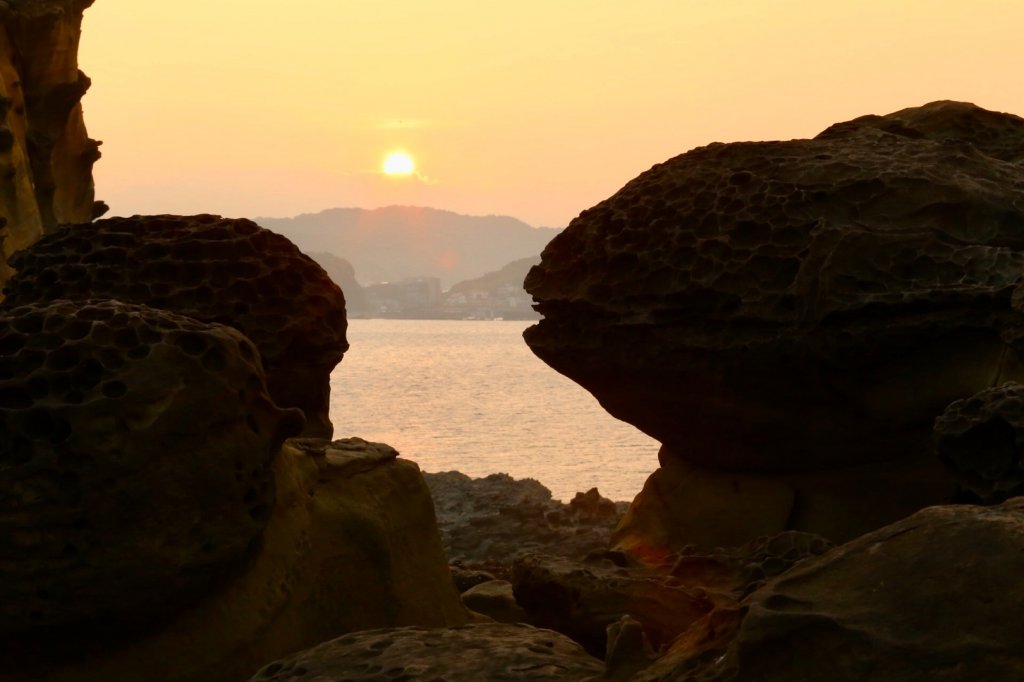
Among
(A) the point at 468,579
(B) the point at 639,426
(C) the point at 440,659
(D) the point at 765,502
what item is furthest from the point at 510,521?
(C) the point at 440,659

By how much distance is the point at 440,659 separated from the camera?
336cm

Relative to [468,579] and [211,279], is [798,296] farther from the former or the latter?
[211,279]

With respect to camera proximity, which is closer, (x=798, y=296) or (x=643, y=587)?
(x=643, y=587)

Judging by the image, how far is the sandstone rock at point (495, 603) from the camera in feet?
18.2

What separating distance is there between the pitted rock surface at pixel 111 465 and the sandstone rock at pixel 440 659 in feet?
1.92

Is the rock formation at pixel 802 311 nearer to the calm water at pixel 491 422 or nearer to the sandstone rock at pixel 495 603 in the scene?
the sandstone rock at pixel 495 603

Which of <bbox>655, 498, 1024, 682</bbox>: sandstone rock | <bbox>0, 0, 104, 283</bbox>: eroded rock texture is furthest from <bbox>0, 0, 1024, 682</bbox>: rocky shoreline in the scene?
<bbox>0, 0, 104, 283</bbox>: eroded rock texture

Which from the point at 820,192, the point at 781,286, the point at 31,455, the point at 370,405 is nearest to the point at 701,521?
the point at 781,286

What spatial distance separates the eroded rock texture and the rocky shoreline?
413 cm

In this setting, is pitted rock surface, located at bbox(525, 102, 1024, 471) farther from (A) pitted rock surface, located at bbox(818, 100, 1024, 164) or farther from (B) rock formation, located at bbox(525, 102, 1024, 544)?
(A) pitted rock surface, located at bbox(818, 100, 1024, 164)

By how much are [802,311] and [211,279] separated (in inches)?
111

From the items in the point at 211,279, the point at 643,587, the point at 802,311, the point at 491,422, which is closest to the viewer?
the point at 643,587

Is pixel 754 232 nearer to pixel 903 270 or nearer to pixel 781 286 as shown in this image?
pixel 781 286

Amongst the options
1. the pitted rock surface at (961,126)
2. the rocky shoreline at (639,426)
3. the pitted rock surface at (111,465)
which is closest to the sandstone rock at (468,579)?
the rocky shoreline at (639,426)
